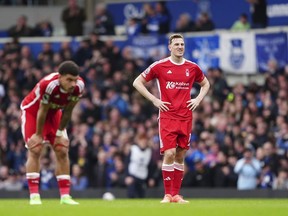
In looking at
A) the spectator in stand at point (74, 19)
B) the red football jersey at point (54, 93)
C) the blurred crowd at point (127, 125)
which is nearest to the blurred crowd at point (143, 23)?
the spectator in stand at point (74, 19)

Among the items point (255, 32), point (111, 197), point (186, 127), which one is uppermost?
point (255, 32)

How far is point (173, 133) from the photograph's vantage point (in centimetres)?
1861

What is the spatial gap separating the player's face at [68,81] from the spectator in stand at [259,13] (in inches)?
506

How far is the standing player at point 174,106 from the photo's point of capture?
60.8 feet

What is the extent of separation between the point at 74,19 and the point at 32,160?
14.7 m

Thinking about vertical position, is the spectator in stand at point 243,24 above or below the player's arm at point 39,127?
above

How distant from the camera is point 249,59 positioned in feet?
99.7

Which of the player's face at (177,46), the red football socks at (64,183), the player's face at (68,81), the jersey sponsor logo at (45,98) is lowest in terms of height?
the red football socks at (64,183)

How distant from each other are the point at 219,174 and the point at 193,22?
609 cm

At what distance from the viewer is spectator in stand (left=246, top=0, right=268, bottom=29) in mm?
30500

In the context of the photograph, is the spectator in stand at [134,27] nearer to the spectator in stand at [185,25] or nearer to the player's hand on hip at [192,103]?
the spectator in stand at [185,25]

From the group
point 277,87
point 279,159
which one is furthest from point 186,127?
point 277,87

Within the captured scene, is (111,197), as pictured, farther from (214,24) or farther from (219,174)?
(214,24)

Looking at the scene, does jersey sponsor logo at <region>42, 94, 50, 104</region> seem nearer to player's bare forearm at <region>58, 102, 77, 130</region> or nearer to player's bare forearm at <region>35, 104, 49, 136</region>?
player's bare forearm at <region>35, 104, 49, 136</region>
